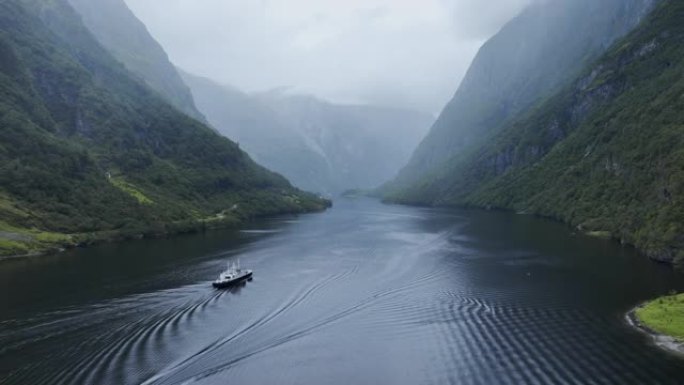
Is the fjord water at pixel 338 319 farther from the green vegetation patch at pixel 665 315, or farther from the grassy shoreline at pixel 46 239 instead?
the grassy shoreline at pixel 46 239

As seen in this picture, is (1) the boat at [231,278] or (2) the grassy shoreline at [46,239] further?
(2) the grassy shoreline at [46,239]

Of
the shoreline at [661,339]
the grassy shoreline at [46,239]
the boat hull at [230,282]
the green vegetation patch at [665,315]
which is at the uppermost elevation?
the grassy shoreline at [46,239]

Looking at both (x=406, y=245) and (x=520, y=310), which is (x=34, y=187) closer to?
(x=406, y=245)

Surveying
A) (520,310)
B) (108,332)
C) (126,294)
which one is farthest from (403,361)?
(126,294)

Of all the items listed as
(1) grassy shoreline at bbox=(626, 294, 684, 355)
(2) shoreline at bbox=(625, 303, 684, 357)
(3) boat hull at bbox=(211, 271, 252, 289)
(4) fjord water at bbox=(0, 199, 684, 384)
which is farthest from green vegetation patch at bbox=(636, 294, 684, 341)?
(3) boat hull at bbox=(211, 271, 252, 289)

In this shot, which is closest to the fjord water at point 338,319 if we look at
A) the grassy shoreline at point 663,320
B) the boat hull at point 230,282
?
the boat hull at point 230,282

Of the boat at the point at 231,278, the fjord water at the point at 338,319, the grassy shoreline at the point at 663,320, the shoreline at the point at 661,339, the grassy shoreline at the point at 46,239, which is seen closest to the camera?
the fjord water at the point at 338,319
